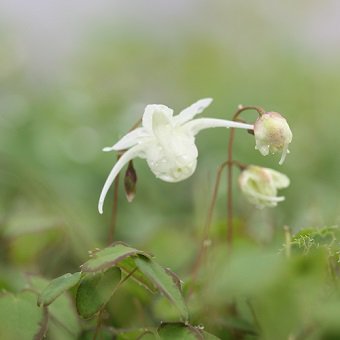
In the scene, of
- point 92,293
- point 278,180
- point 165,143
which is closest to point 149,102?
point 278,180

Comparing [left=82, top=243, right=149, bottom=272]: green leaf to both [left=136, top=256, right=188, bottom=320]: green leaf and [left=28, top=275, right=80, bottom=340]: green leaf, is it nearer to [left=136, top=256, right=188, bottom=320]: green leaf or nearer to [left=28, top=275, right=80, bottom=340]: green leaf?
[left=136, top=256, right=188, bottom=320]: green leaf

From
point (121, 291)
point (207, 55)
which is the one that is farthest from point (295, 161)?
point (207, 55)

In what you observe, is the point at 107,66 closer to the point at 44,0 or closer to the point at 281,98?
the point at 281,98

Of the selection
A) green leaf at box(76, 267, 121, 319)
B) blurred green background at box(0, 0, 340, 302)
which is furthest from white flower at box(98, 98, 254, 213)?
blurred green background at box(0, 0, 340, 302)

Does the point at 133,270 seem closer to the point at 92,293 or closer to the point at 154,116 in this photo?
the point at 92,293

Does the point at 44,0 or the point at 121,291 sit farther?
the point at 44,0
